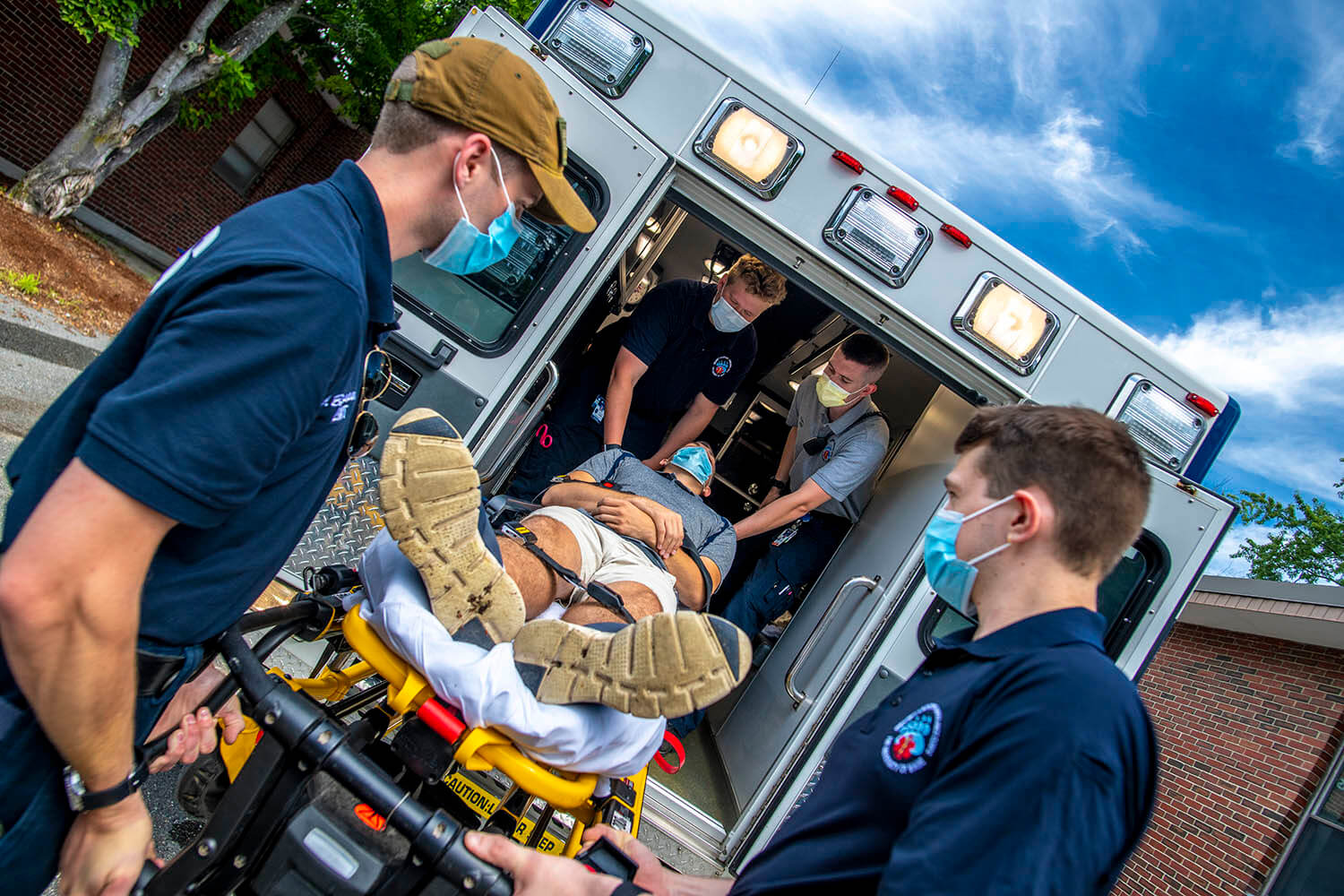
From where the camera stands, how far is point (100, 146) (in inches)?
398

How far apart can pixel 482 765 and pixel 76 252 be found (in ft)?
37.1

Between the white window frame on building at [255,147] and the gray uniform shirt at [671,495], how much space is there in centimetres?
1467

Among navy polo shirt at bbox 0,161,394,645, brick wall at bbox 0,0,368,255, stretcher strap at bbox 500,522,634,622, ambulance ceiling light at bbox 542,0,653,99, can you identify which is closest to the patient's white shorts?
stretcher strap at bbox 500,522,634,622

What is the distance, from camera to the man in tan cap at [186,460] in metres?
0.92

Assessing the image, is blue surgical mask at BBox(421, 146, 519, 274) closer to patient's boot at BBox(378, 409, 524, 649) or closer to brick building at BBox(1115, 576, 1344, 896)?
patient's boot at BBox(378, 409, 524, 649)

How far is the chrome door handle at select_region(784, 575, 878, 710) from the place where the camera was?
3.56 m

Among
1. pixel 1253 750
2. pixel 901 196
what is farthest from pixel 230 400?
pixel 1253 750

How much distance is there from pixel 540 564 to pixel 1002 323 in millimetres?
2194

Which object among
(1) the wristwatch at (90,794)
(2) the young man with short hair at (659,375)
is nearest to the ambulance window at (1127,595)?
(2) the young man with short hair at (659,375)

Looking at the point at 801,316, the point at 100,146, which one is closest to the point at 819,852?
the point at 801,316

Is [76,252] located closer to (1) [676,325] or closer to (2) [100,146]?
(2) [100,146]

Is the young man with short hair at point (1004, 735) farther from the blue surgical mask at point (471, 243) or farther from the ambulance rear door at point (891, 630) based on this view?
the ambulance rear door at point (891, 630)

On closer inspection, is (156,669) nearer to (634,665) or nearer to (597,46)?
(634,665)

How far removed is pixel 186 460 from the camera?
37.2 inches
